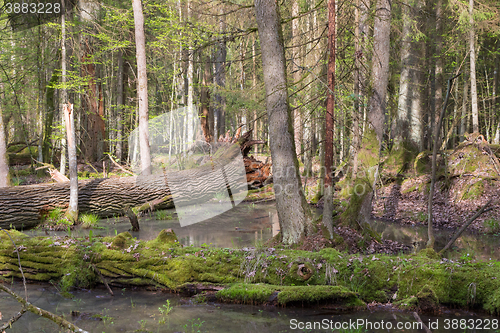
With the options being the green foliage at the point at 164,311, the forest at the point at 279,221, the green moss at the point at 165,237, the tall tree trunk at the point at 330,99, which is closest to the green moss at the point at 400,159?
the forest at the point at 279,221

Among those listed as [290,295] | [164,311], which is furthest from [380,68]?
[164,311]

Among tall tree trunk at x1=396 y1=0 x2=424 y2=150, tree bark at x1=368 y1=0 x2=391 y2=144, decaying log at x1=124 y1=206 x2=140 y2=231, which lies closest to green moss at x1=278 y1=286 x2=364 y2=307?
tree bark at x1=368 y1=0 x2=391 y2=144

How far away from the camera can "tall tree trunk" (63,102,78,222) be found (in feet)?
28.0

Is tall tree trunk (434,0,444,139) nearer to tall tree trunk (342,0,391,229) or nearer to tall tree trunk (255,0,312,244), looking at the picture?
tall tree trunk (342,0,391,229)

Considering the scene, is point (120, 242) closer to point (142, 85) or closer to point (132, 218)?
point (132, 218)

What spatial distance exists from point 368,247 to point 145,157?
27.5 feet

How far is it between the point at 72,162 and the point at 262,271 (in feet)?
20.5

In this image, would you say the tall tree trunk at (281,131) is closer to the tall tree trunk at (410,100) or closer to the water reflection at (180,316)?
the water reflection at (180,316)

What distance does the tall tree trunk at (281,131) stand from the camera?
6.14 m

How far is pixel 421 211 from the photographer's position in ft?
35.4

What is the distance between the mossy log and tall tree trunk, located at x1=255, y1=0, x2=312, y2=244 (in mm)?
1032

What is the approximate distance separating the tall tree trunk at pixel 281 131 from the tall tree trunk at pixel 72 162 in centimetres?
535

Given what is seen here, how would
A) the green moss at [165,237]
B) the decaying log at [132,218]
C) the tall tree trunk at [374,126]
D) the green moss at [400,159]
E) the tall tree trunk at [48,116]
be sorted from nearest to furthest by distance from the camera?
the green moss at [165,237] → the tall tree trunk at [374,126] → the decaying log at [132,218] → the green moss at [400,159] → the tall tree trunk at [48,116]

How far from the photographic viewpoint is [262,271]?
4.94 meters
